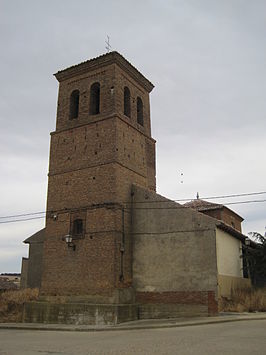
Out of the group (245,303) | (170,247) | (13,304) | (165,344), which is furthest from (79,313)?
(165,344)

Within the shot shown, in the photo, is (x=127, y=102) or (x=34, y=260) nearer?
(x=127, y=102)

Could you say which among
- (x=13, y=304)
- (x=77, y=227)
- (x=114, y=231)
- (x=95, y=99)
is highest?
(x=95, y=99)

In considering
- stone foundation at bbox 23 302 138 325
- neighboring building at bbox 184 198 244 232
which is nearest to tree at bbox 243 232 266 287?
neighboring building at bbox 184 198 244 232

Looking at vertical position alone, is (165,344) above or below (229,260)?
below

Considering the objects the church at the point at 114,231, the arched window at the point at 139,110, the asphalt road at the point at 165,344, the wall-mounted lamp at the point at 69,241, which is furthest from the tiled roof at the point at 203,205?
the asphalt road at the point at 165,344

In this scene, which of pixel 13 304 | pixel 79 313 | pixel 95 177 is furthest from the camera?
pixel 13 304

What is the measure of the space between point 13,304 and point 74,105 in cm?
1198

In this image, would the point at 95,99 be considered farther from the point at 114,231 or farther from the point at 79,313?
the point at 79,313

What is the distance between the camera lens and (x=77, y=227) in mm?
19922

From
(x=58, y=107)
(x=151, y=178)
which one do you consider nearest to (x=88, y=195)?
(x=151, y=178)

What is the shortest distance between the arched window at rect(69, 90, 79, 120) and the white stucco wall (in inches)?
414

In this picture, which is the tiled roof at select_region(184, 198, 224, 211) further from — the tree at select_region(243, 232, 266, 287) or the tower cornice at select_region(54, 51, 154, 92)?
the tower cornice at select_region(54, 51, 154, 92)

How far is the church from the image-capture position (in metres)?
17.8

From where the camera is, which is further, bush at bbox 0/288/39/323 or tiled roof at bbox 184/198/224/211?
tiled roof at bbox 184/198/224/211
